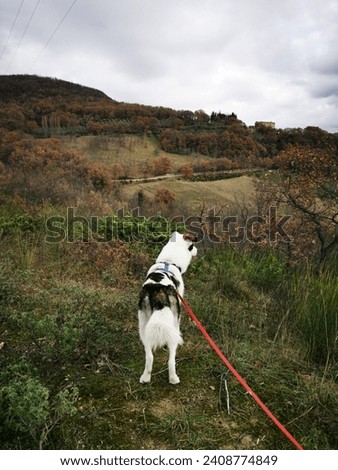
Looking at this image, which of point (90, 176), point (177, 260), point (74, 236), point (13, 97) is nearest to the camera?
point (177, 260)

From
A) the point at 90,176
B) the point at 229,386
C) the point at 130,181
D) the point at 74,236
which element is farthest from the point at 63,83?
the point at 229,386

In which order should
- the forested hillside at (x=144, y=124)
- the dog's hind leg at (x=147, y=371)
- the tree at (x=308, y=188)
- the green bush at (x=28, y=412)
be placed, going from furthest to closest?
the forested hillside at (x=144, y=124), the tree at (x=308, y=188), the dog's hind leg at (x=147, y=371), the green bush at (x=28, y=412)

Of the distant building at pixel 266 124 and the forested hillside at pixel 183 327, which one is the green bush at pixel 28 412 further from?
the distant building at pixel 266 124

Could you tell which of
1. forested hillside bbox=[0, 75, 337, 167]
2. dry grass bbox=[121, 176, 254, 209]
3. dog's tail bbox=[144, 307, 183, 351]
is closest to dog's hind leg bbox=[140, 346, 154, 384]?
dog's tail bbox=[144, 307, 183, 351]

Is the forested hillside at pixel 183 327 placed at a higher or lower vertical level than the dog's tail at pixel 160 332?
lower

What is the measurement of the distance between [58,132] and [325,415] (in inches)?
2124

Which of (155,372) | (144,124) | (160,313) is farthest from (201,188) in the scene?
(160,313)

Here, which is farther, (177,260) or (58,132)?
(58,132)

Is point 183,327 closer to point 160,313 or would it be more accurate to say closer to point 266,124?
point 160,313

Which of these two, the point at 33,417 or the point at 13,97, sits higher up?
the point at 13,97

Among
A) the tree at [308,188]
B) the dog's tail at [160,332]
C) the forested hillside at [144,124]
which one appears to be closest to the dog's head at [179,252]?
the dog's tail at [160,332]

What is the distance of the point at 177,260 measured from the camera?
434cm

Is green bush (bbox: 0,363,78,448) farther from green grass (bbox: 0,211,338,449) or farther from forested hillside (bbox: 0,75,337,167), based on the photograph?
forested hillside (bbox: 0,75,337,167)
